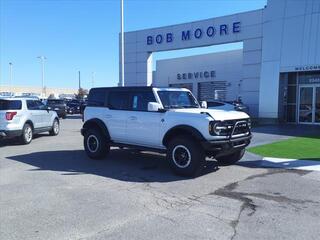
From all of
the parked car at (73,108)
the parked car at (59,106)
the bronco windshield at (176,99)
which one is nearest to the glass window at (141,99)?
the bronco windshield at (176,99)

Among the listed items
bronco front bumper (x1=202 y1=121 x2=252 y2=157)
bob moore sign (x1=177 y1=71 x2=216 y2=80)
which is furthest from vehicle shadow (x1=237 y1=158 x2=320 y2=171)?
Result: bob moore sign (x1=177 y1=71 x2=216 y2=80)

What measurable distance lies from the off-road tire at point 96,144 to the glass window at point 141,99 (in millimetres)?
1494

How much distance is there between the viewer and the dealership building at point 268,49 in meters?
24.2

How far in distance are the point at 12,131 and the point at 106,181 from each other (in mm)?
7426

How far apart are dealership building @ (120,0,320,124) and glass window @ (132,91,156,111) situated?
1626 cm

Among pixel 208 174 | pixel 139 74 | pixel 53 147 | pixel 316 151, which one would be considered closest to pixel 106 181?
pixel 208 174

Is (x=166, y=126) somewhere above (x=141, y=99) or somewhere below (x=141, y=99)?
below

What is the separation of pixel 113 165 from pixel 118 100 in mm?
1839

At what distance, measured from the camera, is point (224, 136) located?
9102 mm

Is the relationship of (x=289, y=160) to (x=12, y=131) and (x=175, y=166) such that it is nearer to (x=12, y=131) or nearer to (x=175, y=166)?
(x=175, y=166)

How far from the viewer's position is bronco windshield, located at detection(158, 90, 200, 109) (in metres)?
10.3

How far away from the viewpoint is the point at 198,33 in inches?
1188

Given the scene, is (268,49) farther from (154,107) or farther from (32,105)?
(154,107)

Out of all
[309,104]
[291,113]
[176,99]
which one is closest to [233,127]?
[176,99]
